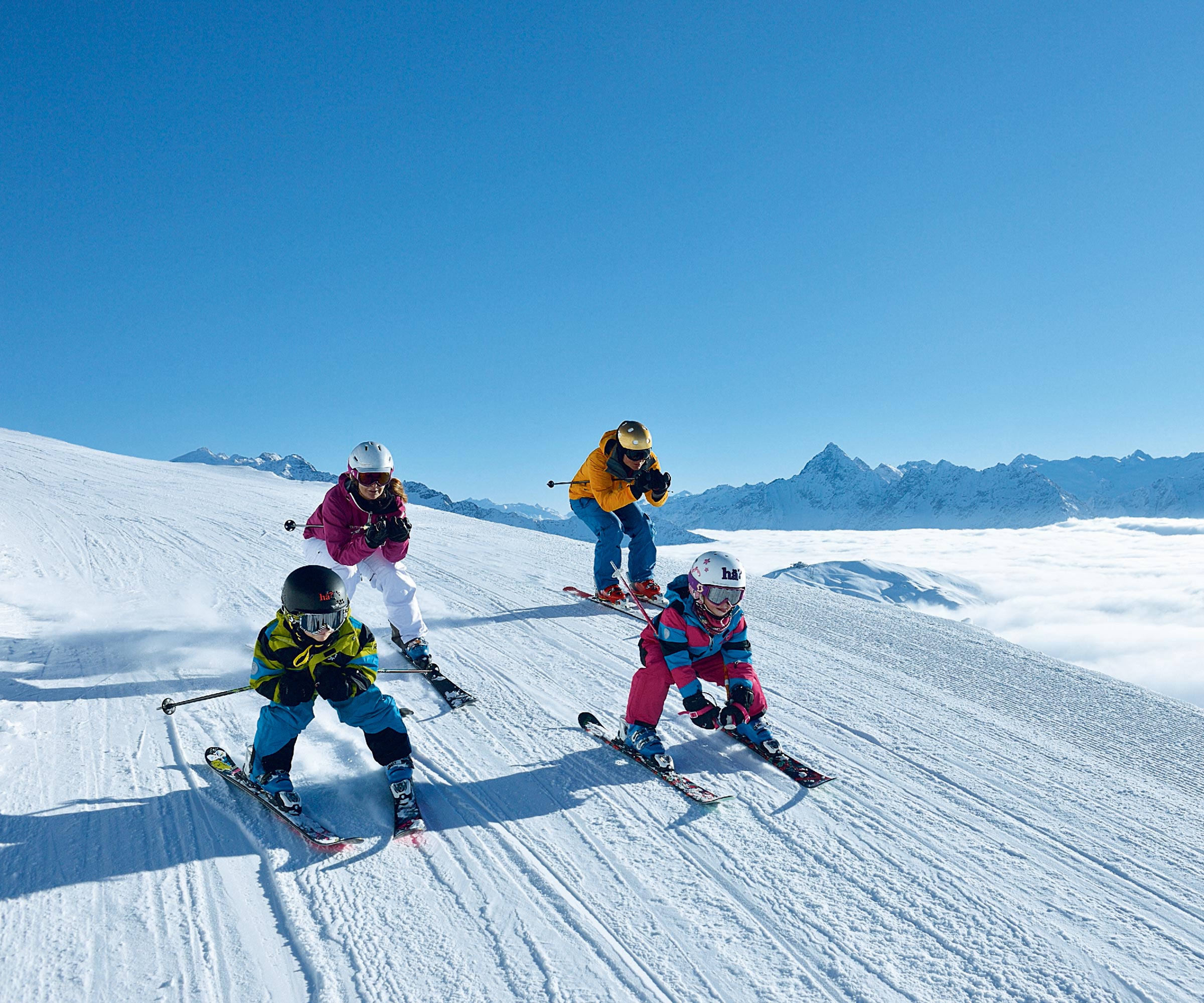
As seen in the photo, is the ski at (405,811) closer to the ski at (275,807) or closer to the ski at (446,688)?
the ski at (275,807)

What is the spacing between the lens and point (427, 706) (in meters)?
5.27

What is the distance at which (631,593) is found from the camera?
6695 mm

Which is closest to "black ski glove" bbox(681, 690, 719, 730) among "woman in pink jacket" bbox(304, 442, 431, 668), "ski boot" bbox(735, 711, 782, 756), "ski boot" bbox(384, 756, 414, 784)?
"ski boot" bbox(735, 711, 782, 756)

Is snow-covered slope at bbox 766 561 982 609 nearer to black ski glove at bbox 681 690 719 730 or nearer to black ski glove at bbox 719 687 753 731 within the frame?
black ski glove at bbox 719 687 753 731

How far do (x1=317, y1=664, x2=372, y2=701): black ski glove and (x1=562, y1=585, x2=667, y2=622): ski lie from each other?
15.0 feet

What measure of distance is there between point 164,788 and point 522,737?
2.12m

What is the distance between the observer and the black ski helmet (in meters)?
3.74

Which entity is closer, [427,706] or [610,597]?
[427,706]

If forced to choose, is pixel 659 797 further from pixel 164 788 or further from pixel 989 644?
pixel 989 644

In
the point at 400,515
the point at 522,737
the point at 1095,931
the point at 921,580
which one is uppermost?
the point at 400,515

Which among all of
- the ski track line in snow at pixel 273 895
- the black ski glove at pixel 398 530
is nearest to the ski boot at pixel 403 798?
the ski track line in snow at pixel 273 895

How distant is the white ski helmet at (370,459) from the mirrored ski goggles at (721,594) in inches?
129

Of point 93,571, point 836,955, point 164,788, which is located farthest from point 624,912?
point 93,571

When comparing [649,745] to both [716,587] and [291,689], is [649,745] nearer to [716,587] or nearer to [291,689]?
[716,587]
